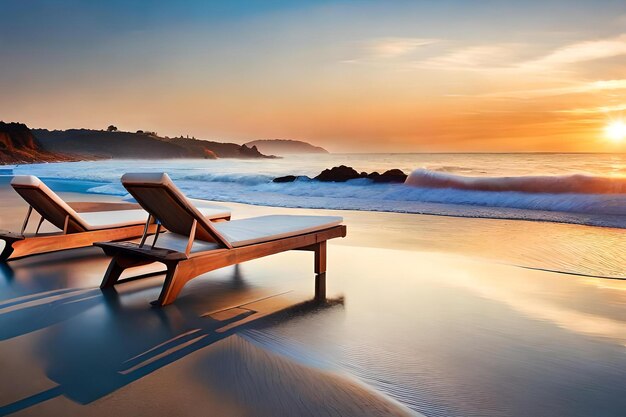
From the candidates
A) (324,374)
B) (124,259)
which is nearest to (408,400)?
(324,374)

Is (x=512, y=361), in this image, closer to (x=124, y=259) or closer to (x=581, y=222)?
(x=124, y=259)

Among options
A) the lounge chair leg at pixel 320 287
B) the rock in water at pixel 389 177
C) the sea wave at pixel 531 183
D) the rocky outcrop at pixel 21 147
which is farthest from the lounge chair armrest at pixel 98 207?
the rocky outcrop at pixel 21 147

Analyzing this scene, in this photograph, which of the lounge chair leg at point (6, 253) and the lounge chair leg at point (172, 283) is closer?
the lounge chair leg at point (172, 283)

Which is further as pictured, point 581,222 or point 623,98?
→ point 623,98

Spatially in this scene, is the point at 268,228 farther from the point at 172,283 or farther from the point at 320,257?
the point at 172,283

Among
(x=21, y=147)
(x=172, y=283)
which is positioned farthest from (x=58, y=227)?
(x=21, y=147)

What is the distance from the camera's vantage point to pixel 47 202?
13.0 ft

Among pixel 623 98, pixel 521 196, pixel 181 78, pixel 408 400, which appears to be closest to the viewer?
pixel 408 400

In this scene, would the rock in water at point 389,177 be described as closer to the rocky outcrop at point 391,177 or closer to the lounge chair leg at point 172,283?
the rocky outcrop at point 391,177

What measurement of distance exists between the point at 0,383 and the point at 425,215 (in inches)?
271

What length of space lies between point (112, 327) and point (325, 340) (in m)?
1.15

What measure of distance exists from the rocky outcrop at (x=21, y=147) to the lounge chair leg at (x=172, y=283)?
31.5m

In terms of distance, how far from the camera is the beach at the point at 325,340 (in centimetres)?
182

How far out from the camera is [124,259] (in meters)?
3.23
